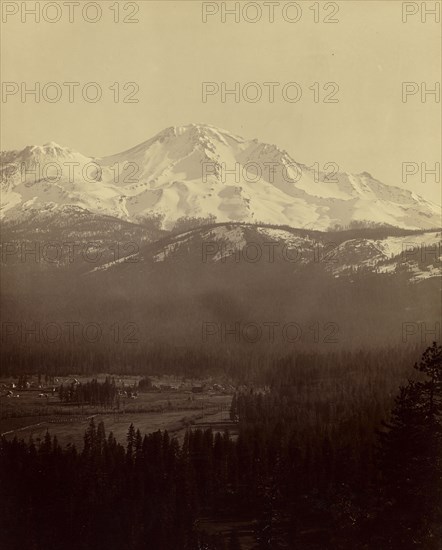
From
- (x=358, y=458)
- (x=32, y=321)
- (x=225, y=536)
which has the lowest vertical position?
(x=225, y=536)

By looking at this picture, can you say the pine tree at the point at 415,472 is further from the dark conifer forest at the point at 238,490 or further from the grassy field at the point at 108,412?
the grassy field at the point at 108,412

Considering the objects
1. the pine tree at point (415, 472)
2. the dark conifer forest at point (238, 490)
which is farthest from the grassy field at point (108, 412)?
the pine tree at point (415, 472)

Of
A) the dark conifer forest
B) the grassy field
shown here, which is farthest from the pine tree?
the grassy field

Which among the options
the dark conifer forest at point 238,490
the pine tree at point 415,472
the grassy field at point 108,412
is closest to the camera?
the pine tree at point 415,472

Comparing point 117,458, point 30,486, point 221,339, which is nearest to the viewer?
point 30,486

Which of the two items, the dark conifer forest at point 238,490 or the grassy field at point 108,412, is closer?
the dark conifer forest at point 238,490

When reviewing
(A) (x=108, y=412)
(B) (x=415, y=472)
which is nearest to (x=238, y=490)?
(B) (x=415, y=472)

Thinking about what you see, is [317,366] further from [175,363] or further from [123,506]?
[123,506]

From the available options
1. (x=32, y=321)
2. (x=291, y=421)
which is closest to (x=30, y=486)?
(x=291, y=421)

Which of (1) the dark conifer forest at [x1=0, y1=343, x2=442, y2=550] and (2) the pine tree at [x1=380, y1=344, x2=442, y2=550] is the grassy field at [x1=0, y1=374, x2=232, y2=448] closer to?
(1) the dark conifer forest at [x1=0, y1=343, x2=442, y2=550]
